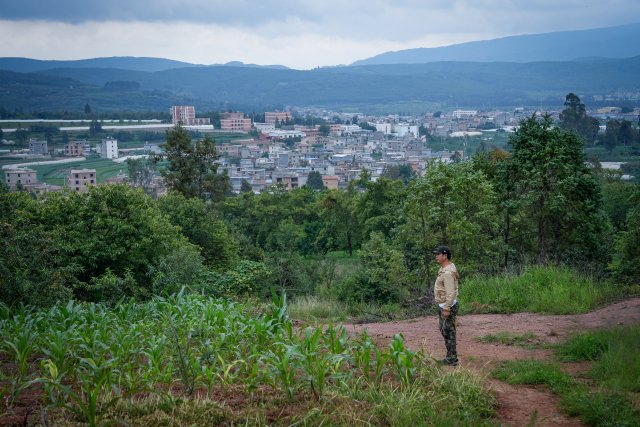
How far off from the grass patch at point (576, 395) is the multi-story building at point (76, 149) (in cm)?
7986

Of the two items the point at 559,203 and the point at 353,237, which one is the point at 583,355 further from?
the point at 353,237

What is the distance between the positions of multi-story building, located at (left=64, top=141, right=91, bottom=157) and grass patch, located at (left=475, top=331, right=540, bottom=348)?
3090 inches

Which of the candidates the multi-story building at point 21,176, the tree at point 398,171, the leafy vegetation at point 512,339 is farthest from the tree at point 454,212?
the tree at point 398,171

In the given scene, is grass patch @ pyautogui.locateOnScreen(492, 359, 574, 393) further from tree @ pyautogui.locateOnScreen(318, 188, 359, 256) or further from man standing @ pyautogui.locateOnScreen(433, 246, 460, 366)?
tree @ pyautogui.locateOnScreen(318, 188, 359, 256)

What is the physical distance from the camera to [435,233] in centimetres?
1596

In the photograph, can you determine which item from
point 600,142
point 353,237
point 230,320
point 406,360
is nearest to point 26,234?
point 230,320

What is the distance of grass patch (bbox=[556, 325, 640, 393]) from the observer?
5.34 m

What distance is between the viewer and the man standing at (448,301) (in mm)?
6258

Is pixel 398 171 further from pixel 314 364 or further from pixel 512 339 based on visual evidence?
pixel 314 364

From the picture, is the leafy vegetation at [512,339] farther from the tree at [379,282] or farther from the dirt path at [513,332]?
the tree at [379,282]

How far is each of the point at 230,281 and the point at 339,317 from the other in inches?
293

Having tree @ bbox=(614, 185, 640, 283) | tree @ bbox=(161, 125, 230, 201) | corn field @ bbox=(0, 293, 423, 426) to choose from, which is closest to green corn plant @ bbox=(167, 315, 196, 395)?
corn field @ bbox=(0, 293, 423, 426)

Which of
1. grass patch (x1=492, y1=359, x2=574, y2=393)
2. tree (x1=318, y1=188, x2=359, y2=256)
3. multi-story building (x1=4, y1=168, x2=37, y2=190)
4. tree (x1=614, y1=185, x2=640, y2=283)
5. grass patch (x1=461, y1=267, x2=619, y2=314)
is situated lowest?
tree (x1=318, y1=188, x2=359, y2=256)

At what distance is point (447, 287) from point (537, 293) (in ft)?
13.0
